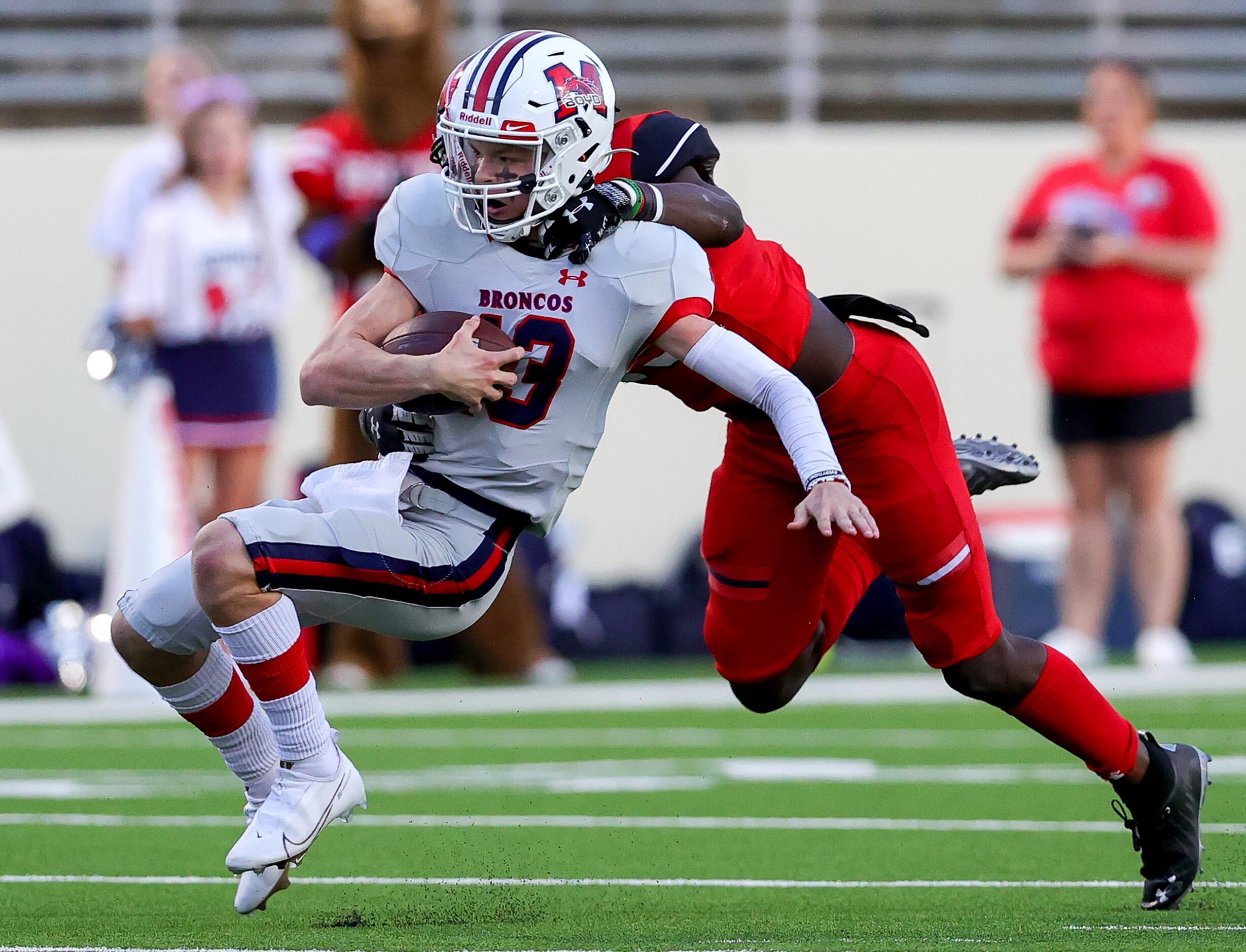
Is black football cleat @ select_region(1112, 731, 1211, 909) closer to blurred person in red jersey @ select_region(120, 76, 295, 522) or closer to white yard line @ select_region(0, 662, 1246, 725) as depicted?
white yard line @ select_region(0, 662, 1246, 725)

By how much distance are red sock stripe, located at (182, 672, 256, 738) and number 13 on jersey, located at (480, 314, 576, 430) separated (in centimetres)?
76

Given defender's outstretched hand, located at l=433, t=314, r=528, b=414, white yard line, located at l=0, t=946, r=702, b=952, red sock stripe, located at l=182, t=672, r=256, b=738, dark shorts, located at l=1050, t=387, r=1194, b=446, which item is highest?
defender's outstretched hand, located at l=433, t=314, r=528, b=414

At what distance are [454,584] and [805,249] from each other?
298 inches

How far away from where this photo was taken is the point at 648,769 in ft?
21.0

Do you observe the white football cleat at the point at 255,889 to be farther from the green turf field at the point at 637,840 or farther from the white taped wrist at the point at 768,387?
the white taped wrist at the point at 768,387

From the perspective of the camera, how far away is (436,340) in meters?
3.87

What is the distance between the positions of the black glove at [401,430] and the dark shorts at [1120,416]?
18.1ft

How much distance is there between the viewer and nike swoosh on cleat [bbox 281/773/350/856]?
3.80 meters

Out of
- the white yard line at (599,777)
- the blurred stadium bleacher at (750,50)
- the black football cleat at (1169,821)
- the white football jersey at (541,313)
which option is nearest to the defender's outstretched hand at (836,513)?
the white football jersey at (541,313)

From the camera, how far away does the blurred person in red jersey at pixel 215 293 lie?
339 inches

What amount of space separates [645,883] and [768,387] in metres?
1.21

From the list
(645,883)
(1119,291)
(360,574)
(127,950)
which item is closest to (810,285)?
(1119,291)

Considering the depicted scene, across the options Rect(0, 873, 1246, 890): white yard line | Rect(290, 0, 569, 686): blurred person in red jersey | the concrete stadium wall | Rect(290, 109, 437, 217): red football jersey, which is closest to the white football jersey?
Rect(0, 873, 1246, 890): white yard line

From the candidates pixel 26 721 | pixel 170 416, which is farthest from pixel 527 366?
pixel 170 416
